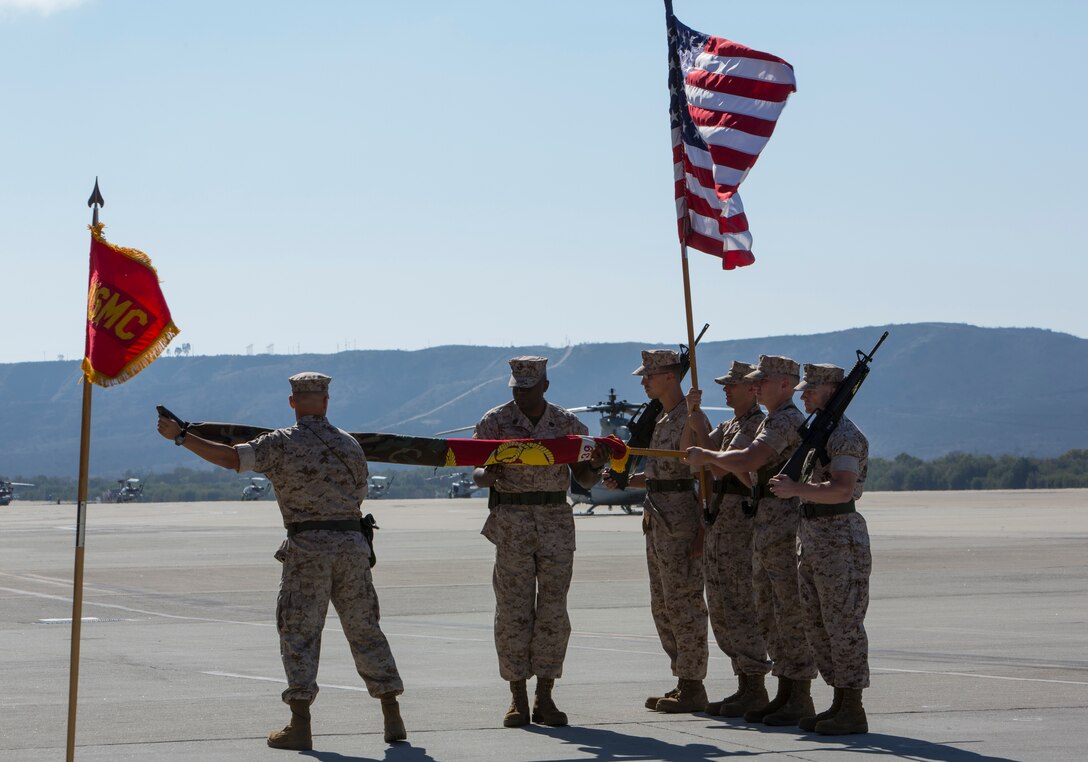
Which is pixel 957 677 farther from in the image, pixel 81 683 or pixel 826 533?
Answer: pixel 81 683

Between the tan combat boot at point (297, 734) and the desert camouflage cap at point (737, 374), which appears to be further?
the desert camouflage cap at point (737, 374)

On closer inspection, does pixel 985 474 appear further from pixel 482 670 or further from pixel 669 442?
pixel 669 442

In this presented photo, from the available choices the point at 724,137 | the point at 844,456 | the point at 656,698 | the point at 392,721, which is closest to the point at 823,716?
the point at 656,698

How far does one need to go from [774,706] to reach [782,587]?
75cm

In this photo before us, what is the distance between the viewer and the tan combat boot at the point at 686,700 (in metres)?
10.9

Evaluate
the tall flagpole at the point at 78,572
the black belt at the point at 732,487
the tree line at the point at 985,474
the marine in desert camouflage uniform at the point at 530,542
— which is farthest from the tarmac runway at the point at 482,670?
the tree line at the point at 985,474

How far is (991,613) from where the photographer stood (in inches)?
704

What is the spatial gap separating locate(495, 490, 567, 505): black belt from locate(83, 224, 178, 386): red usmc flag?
113 inches

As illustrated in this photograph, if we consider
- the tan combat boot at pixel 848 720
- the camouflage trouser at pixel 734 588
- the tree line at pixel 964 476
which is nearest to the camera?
the tan combat boot at pixel 848 720

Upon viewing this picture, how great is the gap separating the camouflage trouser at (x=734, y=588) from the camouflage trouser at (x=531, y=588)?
100 cm

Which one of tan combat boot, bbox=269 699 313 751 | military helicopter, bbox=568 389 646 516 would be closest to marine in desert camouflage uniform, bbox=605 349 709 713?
tan combat boot, bbox=269 699 313 751

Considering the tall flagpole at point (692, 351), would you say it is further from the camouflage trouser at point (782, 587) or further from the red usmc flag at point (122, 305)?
the red usmc flag at point (122, 305)

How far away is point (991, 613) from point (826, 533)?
28.1ft

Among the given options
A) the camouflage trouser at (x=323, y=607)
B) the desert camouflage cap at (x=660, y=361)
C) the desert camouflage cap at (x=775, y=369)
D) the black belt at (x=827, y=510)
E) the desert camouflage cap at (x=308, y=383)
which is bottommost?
the camouflage trouser at (x=323, y=607)
